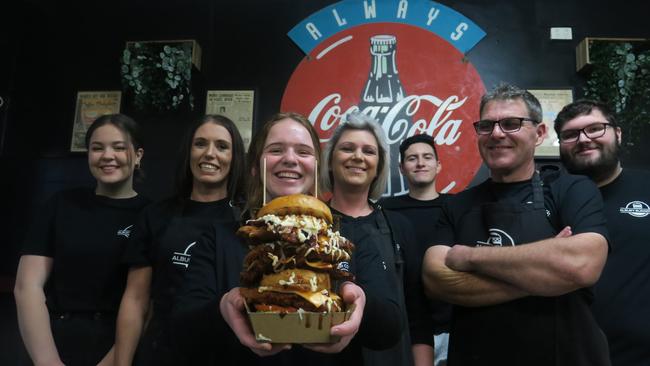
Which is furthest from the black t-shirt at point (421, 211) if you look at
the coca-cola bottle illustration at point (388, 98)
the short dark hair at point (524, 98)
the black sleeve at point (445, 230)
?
the short dark hair at point (524, 98)

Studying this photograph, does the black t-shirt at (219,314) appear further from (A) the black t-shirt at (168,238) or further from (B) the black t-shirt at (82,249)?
(B) the black t-shirt at (82,249)

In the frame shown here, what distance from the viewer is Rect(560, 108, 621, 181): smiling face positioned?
2332mm

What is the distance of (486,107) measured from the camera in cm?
212

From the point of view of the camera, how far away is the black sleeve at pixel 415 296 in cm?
212

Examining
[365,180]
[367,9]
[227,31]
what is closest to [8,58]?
[227,31]

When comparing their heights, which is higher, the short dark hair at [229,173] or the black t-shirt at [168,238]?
the short dark hair at [229,173]

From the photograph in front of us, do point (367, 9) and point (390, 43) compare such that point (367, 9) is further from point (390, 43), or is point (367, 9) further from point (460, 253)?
point (460, 253)

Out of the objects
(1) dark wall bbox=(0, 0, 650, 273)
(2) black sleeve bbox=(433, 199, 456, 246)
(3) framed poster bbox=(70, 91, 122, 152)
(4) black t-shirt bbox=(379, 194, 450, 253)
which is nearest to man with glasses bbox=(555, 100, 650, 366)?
(2) black sleeve bbox=(433, 199, 456, 246)

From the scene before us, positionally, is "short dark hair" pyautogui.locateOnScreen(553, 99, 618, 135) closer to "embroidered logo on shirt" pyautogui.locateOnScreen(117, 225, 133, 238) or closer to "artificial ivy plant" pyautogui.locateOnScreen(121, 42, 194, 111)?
"embroidered logo on shirt" pyautogui.locateOnScreen(117, 225, 133, 238)

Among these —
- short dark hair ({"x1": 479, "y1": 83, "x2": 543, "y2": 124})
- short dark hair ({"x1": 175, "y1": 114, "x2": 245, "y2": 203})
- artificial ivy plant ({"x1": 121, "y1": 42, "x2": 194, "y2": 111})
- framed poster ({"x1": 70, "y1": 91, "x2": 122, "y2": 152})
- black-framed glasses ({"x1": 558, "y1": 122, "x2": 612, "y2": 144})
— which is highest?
artificial ivy plant ({"x1": 121, "y1": 42, "x2": 194, "y2": 111})

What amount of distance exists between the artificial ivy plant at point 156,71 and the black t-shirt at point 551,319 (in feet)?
9.94

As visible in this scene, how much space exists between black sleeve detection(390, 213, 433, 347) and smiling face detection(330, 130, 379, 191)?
0.26 m

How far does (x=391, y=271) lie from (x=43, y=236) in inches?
67.3

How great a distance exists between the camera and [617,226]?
2.27 m
